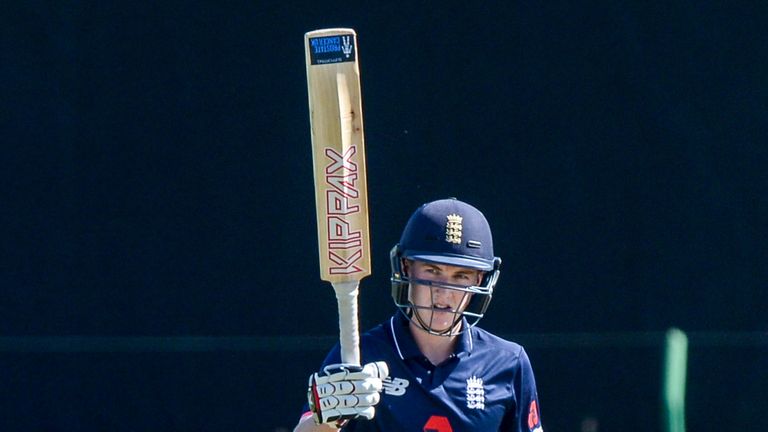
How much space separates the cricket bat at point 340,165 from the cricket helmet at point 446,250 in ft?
0.37

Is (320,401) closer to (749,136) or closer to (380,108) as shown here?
(380,108)

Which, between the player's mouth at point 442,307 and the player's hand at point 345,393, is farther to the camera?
the player's mouth at point 442,307

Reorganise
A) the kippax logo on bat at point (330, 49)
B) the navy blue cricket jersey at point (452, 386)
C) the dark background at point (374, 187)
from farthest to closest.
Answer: the dark background at point (374, 187) < the navy blue cricket jersey at point (452, 386) < the kippax logo on bat at point (330, 49)

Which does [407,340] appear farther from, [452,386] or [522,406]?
[522,406]

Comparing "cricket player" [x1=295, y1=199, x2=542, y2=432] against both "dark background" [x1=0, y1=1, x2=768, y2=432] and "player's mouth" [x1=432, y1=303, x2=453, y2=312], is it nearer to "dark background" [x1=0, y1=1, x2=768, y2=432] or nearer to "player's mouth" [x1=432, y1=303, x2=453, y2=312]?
"player's mouth" [x1=432, y1=303, x2=453, y2=312]

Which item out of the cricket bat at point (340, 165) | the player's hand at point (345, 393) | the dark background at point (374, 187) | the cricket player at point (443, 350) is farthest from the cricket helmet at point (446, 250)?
the dark background at point (374, 187)

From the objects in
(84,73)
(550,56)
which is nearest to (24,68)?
(84,73)

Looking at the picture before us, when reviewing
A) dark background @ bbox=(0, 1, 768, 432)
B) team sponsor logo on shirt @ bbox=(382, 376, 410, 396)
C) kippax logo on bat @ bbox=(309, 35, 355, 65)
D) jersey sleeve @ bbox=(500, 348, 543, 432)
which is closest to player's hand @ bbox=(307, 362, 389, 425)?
team sponsor logo on shirt @ bbox=(382, 376, 410, 396)

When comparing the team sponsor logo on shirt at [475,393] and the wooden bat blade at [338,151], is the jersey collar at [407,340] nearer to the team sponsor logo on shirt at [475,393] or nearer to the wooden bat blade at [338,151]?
the team sponsor logo on shirt at [475,393]

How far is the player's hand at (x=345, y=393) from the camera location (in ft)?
8.73

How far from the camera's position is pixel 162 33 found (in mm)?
4504

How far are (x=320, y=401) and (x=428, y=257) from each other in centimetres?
44

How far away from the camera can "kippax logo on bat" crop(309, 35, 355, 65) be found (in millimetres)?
2770

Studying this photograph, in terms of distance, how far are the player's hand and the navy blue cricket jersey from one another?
0.14 metres
